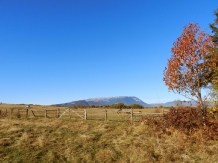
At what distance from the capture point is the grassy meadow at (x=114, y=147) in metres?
10.7

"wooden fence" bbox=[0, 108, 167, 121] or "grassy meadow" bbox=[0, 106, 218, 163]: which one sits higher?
"wooden fence" bbox=[0, 108, 167, 121]

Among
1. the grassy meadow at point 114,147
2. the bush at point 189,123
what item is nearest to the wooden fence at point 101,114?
the bush at point 189,123

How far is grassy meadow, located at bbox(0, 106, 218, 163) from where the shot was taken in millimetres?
10735

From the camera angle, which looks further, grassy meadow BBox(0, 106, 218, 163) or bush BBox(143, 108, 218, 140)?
bush BBox(143, 108, 218, 140)

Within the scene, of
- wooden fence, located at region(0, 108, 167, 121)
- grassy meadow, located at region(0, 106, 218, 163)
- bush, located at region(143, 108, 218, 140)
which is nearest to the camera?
grassy meadow, located at region(0, 106, 218, 163)

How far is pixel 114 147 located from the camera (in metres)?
12.6

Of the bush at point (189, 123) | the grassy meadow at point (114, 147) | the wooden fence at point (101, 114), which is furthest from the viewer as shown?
the wooden fence at point (101, 114)

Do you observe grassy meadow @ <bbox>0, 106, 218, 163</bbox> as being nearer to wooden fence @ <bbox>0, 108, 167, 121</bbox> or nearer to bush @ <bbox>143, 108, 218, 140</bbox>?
bush @ <bbox>143, 108, 218, 140</bbox>

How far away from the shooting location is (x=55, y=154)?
11781mm

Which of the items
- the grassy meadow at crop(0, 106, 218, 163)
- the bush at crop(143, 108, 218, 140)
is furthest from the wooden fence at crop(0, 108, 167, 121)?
the grassy meadow at crop(0, 106, 218, 163)

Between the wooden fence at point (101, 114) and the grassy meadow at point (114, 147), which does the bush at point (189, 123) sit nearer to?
the grassy meadow at point (114, 147)

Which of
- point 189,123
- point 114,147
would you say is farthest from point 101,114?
point 114,147

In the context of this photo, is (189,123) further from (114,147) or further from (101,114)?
(101,114)

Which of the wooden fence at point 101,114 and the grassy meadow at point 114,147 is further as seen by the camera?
the wooden fence at point 101,114
